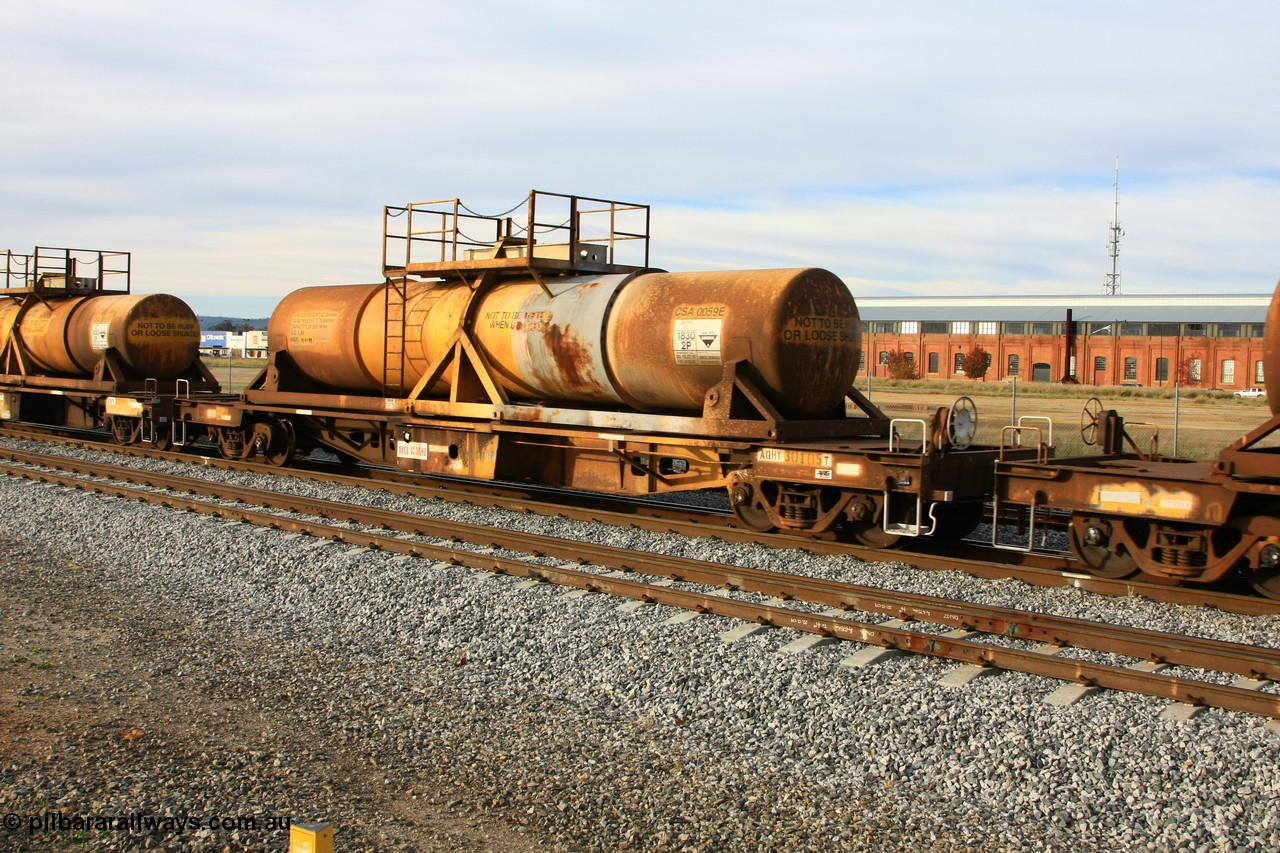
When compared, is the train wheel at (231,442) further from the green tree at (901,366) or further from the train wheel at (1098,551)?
the green tree at (901,366)

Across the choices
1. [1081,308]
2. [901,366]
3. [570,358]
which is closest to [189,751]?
[570,358]

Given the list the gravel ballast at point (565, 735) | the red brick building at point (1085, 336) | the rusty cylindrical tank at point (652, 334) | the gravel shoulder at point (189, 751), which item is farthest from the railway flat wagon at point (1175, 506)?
the red brick building at point (1085, 336)

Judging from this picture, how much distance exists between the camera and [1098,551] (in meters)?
10.2

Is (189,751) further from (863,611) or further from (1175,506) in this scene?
(1175,506)


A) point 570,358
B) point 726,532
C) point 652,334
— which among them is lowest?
point 726,532

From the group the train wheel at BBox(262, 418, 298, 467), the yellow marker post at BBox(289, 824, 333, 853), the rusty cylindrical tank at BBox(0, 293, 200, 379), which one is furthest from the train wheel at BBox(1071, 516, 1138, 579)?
the rusty cylindrical tank at BBox(0, 293, 200, 379)

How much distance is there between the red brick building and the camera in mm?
70438

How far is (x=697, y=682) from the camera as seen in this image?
7156 millimetres

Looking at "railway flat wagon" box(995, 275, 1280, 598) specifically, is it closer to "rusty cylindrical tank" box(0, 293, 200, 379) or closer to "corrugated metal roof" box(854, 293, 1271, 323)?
"rusty cylindrical tank" box(0, 293, 200, 379)

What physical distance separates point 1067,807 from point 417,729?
364cm

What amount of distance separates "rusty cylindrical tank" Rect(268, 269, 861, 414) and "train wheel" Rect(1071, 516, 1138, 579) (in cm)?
340

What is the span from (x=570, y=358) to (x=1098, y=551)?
658cm

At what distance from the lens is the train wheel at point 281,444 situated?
18234 millimetres

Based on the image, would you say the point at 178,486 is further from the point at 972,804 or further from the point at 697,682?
the point at 972,804
